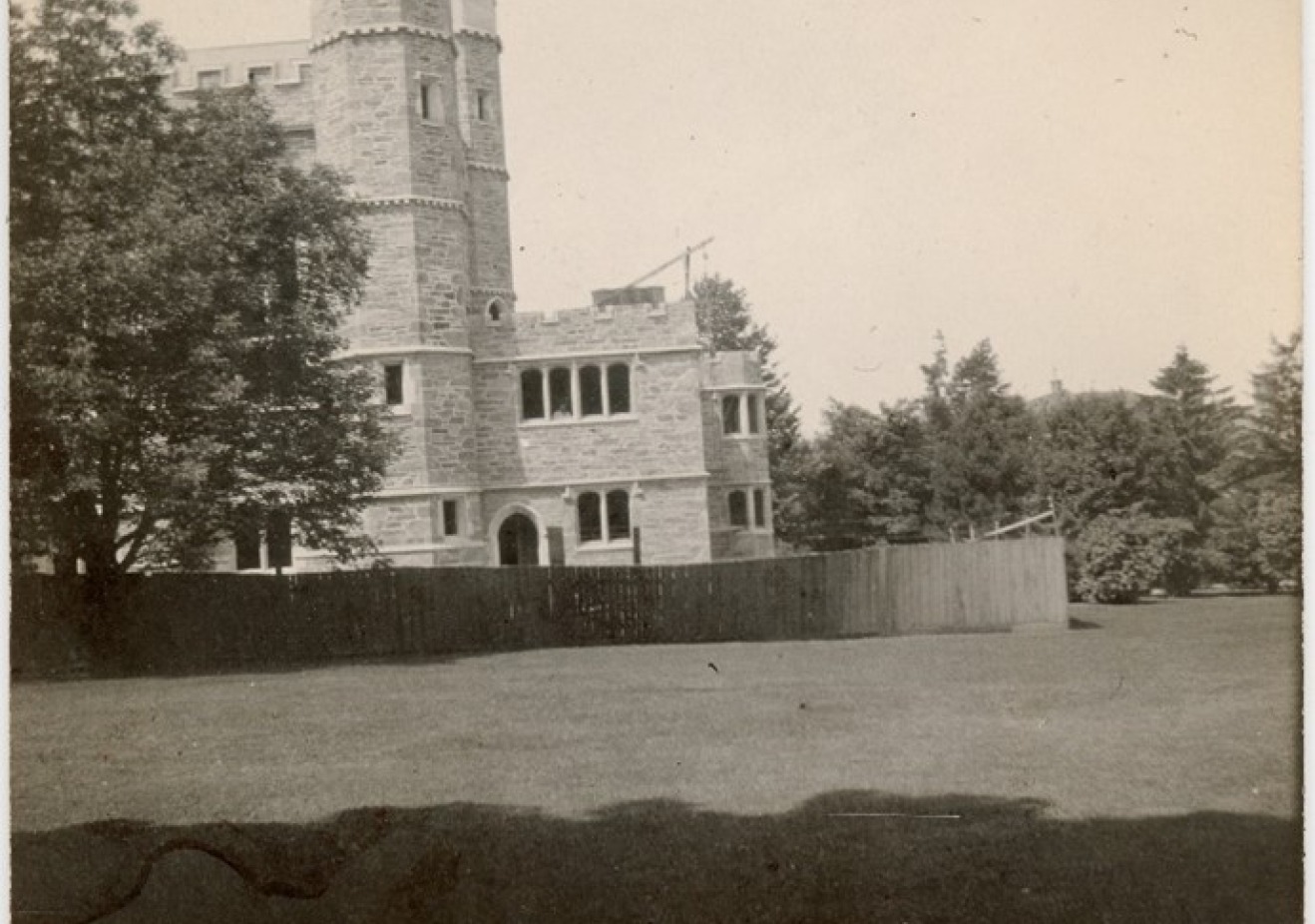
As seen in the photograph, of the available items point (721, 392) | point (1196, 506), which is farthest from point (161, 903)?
point (721, 392)

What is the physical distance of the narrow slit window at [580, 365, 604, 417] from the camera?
26.9 metres

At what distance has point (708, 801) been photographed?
282 inches

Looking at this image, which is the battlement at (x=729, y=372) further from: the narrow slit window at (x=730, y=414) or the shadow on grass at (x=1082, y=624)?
the shadow on grass at (x=1082, y=624)

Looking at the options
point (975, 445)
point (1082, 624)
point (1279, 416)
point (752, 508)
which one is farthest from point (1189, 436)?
point (752, 508)

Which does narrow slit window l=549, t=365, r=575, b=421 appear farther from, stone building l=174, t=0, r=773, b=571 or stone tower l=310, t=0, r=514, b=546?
stone tower l=310, t=0, r=514, b=546

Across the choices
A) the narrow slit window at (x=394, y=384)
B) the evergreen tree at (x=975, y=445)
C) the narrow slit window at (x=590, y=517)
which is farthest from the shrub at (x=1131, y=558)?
the narrow slit window at (x=394, y=384)

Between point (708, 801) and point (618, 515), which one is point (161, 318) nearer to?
point (708, 801)

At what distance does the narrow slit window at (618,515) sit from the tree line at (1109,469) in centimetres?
654

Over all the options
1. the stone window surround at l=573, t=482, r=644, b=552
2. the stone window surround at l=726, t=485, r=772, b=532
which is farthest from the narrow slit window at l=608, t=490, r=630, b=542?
the stone window surround at l=726, t=485, r=772, b=532

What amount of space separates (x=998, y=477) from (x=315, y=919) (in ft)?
33.9

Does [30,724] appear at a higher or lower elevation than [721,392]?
lower

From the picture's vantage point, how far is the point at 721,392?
31266 mm

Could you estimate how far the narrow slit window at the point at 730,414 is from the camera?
103ft

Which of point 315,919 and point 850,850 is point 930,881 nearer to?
point 850,850
